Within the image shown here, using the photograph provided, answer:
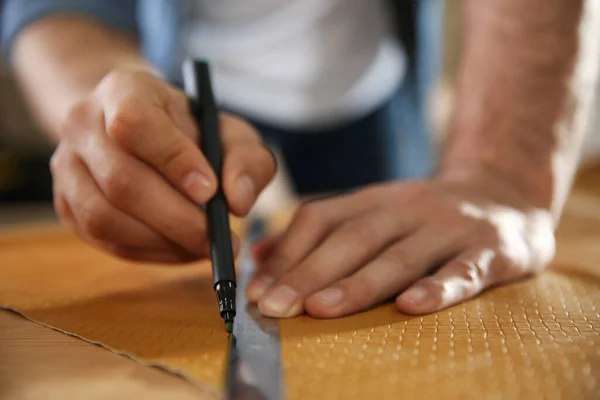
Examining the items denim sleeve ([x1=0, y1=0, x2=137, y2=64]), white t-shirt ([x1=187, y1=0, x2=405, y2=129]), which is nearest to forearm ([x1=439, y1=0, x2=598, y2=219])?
white t-shirt ([x1=187, y1=0, x2=405, y2=129])

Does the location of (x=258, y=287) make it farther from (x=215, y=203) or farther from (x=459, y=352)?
(x=459, y=352)

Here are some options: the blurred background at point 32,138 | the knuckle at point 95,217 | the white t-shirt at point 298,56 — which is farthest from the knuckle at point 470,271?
the blurred background at point 32,138

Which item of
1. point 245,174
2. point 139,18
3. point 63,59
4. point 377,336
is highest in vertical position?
point 139,18

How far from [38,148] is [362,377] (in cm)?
219

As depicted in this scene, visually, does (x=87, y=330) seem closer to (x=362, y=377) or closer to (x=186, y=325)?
(x=186, y=325)

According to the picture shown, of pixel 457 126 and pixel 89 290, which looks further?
pixel 457 126

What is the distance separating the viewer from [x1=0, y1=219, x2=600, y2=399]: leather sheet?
11.9 inches

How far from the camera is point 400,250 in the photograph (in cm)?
50

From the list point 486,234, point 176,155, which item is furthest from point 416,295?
point 176,155

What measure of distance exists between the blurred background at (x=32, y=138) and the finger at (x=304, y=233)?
125 cm

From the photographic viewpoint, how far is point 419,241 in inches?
20.0

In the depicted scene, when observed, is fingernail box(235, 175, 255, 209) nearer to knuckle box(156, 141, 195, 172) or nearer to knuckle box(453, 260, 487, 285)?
knuckle box(156, 141, 195, 172)

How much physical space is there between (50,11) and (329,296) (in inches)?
33.0

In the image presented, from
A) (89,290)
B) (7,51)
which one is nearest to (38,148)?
(7,51)
